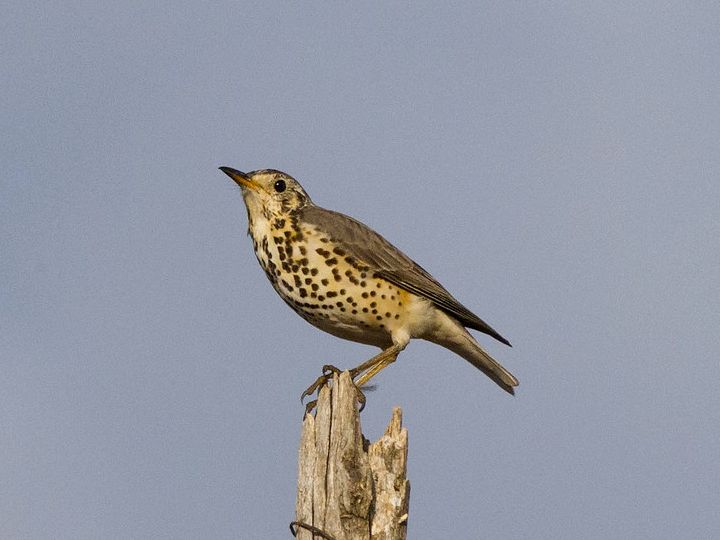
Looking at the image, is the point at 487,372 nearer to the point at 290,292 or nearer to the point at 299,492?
the point at 290,292

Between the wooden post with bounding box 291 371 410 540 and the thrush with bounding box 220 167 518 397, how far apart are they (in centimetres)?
242

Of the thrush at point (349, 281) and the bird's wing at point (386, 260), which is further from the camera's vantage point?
the bird's wing at point (386, 260)

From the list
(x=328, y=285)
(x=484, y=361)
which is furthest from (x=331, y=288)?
(x=484, y=361)

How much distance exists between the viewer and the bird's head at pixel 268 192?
1184 cm

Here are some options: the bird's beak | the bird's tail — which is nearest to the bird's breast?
the bird's beak

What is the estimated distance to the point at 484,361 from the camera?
479 inches

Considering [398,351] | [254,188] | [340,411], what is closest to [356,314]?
[398,351]

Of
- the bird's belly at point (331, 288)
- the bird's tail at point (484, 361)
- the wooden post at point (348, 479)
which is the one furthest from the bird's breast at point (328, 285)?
the wooden post at point (348, 479)

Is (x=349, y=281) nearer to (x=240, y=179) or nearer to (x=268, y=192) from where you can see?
(x=268, y=192)

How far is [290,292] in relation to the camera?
11289 millimetres

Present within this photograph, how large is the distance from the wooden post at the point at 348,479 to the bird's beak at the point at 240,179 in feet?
12.9

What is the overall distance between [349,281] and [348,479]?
3451 mm

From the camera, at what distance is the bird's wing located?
11.6 m

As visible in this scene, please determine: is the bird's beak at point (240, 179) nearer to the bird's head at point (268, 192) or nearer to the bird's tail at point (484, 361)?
the bird's head at point (268, 192)
